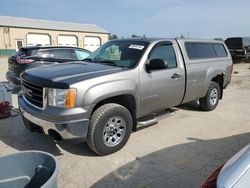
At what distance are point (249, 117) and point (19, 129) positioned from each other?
5347 mm

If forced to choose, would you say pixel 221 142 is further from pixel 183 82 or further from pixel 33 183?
pixel 33 183

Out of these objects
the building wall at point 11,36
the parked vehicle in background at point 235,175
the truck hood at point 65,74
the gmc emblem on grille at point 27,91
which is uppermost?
the building wall at point 11,36

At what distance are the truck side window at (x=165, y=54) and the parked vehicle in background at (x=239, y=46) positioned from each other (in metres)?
16.4

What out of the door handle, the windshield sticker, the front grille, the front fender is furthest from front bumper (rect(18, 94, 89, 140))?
the door handle

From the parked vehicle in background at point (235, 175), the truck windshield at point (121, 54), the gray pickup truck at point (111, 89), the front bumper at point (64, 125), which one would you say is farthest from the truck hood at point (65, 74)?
the parked vehicle in background at point (235, 175)

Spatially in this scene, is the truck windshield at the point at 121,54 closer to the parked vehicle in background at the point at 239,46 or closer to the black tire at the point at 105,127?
the black tire at the point at 105,127

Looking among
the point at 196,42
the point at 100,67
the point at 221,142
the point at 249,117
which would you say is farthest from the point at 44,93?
the point at 249,117

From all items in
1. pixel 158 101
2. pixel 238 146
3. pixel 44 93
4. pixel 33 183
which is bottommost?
pixel 238 146

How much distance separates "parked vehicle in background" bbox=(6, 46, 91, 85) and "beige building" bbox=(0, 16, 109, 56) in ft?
105

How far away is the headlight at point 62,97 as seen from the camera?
12.3 ft

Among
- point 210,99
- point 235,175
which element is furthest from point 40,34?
point 235,175

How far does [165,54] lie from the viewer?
5363 mm

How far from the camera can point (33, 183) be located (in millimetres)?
2758

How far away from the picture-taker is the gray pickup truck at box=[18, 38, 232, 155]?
3.82m
